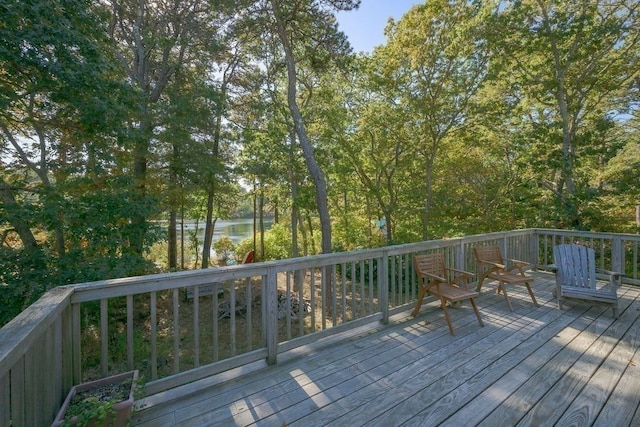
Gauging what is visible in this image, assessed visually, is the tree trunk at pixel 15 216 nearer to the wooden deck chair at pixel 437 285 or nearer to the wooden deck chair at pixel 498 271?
the wooden deck chair at pixel 437 285

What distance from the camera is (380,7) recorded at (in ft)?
22.7

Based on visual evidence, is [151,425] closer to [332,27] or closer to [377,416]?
[377,416]

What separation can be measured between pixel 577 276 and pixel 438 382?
10.0 feet

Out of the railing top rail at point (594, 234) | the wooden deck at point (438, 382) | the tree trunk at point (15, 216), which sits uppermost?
the tree trunk at point (15, 216)

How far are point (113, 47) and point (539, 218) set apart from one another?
417 inches

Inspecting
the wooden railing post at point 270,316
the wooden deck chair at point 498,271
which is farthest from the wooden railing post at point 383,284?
the wooden deck chair at point 498,271

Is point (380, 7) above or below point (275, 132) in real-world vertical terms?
above

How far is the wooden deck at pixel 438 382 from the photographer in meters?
1.88

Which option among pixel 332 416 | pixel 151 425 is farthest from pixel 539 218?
pixel 151 425

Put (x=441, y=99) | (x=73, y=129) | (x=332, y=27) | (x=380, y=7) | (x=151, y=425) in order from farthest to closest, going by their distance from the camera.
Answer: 1. (x=441, y=99)
2. (x=380, y=7)
3. (x=332, y=27)
4. (x=73, y=129)
5. (x=151, y=425)

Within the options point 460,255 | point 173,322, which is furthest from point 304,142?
point 173,322

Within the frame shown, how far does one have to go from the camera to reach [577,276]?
3.92 meters

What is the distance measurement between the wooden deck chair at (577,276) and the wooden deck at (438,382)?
364mm

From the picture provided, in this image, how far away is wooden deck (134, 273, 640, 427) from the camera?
1885 millimetres
